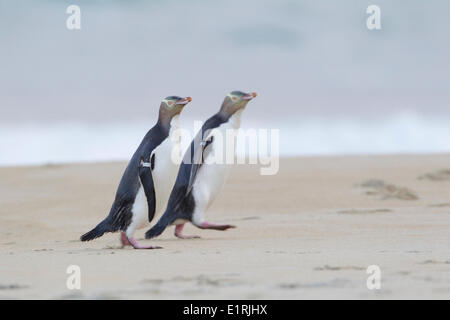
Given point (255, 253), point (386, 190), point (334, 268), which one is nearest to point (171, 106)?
point (255, 253)

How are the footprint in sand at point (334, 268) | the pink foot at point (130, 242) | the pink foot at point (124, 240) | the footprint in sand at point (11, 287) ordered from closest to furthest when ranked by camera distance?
1. the footprint in sand at point (11, 287)
2. the footprint in sand at point (334, 268)
3. the pink foot at point (130, 242)
4. the pink foot at point (124, 240)

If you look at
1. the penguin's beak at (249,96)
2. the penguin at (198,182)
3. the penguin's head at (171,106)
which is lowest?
the penguin at (198,182)

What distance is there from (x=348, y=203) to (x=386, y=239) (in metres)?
8.78

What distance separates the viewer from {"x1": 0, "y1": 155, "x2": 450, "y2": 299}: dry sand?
6.24 meters

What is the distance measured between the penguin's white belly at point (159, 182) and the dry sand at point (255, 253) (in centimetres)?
44

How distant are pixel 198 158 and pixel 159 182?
0.84 m

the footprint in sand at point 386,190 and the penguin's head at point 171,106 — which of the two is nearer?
the penguin's head at point 171,106

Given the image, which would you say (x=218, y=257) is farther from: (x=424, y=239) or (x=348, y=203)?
(x=348, y=203)

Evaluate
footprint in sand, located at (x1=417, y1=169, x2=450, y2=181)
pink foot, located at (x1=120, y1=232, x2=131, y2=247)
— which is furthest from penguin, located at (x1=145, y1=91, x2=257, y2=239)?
footprint in sand, located at (x1=417, y1=169, x2=450, y2=181)

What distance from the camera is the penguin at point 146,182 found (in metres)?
9.45

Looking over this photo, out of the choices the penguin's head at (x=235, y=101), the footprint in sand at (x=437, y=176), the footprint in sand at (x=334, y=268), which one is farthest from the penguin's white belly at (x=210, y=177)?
the footprint in sand at (x=437, y=176)

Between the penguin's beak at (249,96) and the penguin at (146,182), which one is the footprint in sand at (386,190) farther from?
the penguin at (146,182)

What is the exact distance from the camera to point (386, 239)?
31.4 ft
